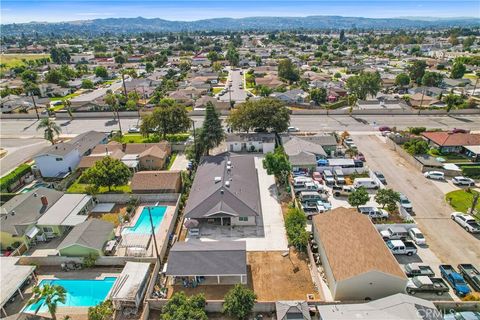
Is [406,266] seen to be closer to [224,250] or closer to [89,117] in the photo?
[224,250]

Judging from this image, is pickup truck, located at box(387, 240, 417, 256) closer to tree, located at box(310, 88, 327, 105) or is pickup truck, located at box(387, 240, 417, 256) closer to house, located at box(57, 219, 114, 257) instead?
house, located at box(57, 219, 114, 257)

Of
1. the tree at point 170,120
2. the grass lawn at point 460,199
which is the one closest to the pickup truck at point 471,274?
the grass lawn at point 460,199

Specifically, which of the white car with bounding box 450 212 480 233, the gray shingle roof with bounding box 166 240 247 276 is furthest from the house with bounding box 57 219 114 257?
the white car with bounding box 450 212 480 233

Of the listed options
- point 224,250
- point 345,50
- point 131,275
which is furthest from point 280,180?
point 345,50

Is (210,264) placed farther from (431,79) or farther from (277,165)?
(431,79)

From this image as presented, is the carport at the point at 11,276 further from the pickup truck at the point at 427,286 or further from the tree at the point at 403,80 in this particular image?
the tree at the point at 403,80
